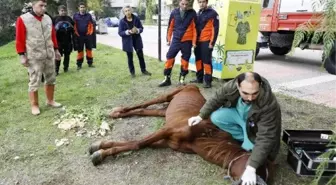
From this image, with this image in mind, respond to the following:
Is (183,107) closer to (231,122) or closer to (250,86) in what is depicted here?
(231,122)

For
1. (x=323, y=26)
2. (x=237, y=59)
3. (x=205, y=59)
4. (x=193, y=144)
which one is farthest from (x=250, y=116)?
(x=237, y=59)

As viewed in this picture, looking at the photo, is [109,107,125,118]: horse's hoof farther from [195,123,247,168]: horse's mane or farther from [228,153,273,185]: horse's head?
[228,153,273,185]: horse's head

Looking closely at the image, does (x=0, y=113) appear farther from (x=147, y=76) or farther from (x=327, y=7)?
(x=327, y=7)

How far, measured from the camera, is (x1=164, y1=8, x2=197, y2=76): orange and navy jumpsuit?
19.2 ft

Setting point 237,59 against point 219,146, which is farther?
point 237,59

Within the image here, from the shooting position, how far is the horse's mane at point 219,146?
2842mm

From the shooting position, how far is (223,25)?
20.5ft

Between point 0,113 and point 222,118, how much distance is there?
3.38 meters

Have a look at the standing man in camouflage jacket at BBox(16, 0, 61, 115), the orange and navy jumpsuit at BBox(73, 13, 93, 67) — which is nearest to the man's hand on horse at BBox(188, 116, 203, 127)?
the standing man in camouflage jacket at BBox(16, 0, 61, 115)

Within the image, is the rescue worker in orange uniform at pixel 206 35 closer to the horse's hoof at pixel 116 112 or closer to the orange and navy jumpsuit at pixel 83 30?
the horse's hoof at pixel 116 112

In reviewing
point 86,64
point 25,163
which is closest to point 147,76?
point 86,64

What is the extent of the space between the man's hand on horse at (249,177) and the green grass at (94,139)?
586 mm

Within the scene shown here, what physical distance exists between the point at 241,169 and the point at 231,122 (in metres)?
0.57

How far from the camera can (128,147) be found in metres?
3.16
